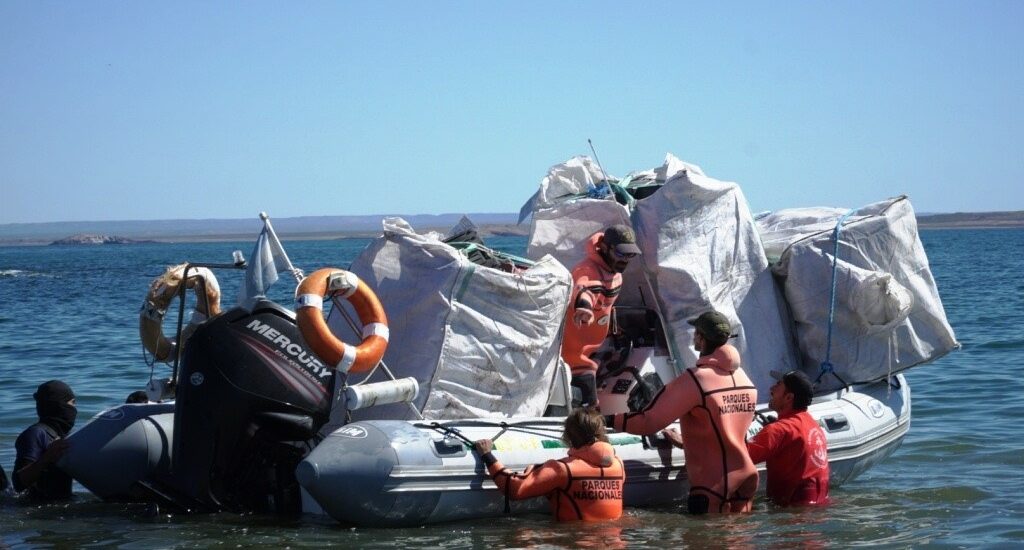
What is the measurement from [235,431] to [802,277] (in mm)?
4045

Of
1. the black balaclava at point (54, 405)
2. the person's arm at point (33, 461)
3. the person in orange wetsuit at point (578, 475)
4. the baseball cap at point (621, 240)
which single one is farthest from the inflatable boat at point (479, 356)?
the baseball cap at point (621, 240)

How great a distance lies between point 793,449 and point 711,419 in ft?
2.54

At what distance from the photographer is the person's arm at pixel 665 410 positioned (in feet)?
22.9

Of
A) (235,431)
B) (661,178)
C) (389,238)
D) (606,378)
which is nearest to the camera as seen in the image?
(235,431)

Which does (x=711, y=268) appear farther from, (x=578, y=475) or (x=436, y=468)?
(x=436, y=468)

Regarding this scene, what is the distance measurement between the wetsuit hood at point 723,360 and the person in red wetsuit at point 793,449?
0.57 meters

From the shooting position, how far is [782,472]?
7660 millimetres

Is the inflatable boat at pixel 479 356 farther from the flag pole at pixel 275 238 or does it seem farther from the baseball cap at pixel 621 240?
the baseball cap at pixel 621 240

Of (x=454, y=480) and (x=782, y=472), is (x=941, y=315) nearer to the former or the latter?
(x=782, y=472)

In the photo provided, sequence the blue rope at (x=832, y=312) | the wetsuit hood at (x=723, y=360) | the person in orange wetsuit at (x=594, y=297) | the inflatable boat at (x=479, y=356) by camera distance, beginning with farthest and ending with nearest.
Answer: the blue rope at (x=832, y=312), the person in orange wetsuit at (x=594, y=297), the wetsuit hood at (x=723, y=360), the inflatable boat at (x=479, y=356)

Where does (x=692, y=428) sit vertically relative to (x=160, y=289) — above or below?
below

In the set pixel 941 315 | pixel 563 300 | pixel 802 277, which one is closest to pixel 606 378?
pixel 563 300

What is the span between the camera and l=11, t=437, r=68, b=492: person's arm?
7543 millimetres

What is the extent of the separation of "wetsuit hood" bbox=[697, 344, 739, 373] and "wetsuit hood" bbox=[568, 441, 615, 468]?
2.38 ft
